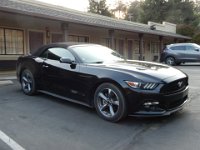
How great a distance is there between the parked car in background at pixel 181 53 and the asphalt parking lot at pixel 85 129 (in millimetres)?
13161

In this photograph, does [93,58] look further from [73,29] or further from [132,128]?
[73,29]

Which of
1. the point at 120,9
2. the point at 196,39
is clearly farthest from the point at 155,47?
the point at 120,9

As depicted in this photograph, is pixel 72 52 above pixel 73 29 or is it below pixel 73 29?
below

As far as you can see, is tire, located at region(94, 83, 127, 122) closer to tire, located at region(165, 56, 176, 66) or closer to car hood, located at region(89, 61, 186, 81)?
car hood, located at region(89, 61, 186, 81)

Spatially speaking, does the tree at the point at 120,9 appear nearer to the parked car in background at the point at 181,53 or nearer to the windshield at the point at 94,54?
the parked car in background at the point at 181,53

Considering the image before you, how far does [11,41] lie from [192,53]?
11880 millimetres

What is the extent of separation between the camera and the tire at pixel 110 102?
16.0 feet

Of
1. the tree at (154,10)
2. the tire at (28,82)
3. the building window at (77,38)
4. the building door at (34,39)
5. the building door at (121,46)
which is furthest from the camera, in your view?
the tree at (154,10)

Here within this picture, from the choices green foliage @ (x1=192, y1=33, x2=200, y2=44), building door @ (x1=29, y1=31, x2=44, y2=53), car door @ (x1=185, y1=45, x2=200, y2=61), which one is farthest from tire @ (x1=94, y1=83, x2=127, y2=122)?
green foliage @ (x1=192, y1=33, x2=200, y2=44)

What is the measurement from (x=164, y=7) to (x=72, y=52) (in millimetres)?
44185

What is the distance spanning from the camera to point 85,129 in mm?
4676

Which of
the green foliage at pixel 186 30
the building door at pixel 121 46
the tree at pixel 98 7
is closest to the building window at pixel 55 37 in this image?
the building door at pixel 121 46

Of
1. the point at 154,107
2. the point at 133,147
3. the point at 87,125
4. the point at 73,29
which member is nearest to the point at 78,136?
the point at 87,125

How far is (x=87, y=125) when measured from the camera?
4891mm
